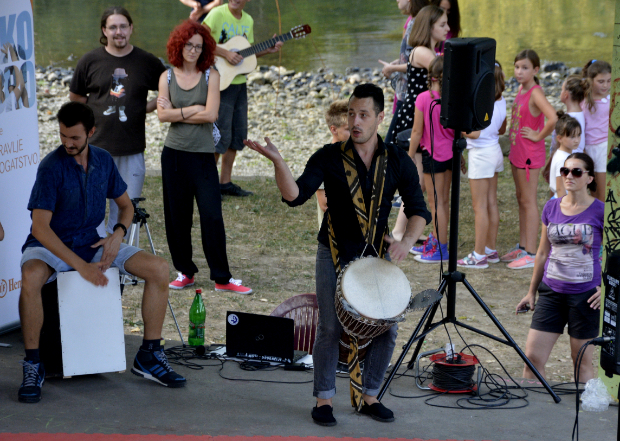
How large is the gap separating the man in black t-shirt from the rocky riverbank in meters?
4.50

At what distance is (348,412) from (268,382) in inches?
23.9

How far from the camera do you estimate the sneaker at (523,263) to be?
702 cm

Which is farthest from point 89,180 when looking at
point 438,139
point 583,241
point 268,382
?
point 438,139

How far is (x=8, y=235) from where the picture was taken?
194 inches

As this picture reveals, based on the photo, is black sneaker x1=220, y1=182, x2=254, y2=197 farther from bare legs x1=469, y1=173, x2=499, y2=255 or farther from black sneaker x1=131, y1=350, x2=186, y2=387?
black sneaker x1=131, y1=350, x2=186, y2=387

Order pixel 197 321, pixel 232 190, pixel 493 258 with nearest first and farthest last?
pixel 197 321, pixel 493 258, pixel 232 190

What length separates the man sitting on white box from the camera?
4.18 m

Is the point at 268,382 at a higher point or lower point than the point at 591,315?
lower

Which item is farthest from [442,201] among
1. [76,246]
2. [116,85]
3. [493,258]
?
[76,246]

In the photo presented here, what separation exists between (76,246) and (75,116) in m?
0.74

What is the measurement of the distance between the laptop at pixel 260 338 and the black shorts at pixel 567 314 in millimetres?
1497

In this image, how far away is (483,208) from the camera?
6.94 m

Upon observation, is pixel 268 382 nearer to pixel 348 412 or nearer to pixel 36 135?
pixel 348 412

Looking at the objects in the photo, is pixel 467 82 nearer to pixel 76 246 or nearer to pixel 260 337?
pixel 260 337
